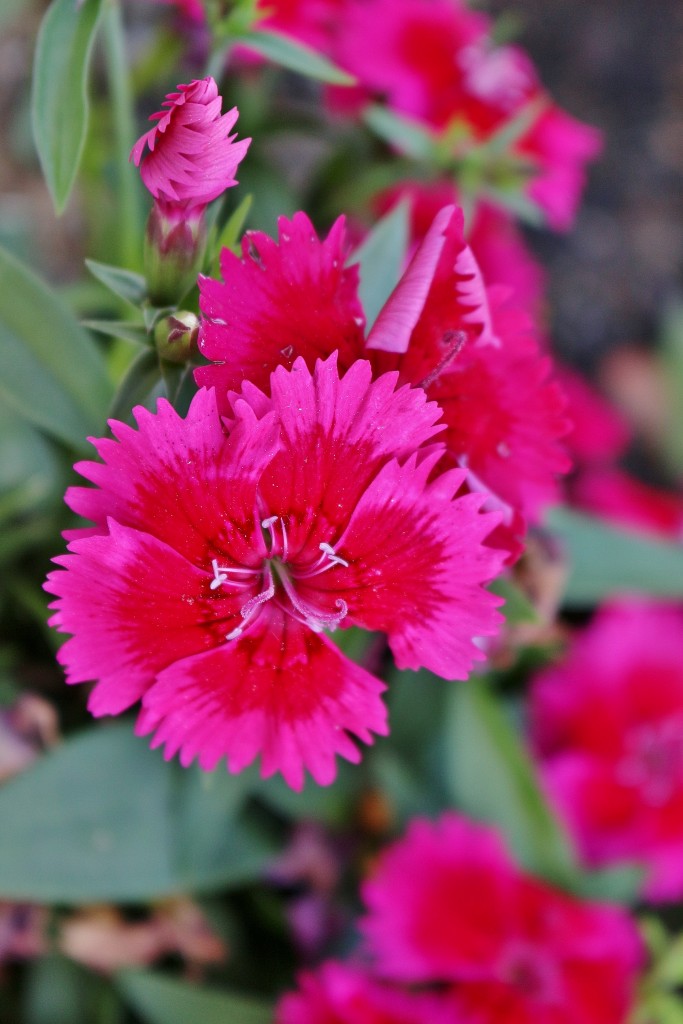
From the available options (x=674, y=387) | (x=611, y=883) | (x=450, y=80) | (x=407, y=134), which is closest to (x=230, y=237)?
(x=407, y=134)

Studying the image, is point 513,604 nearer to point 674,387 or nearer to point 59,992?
point 59,992

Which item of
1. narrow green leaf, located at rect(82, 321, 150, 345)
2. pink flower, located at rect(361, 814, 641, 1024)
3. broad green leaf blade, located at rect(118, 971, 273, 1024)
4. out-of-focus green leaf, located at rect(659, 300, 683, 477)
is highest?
narrow green leaf, located at rect(82, 321, 150, 345)

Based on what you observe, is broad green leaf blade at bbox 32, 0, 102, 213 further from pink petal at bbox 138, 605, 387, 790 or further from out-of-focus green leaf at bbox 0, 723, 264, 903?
out-of-focus green leaf at bbox 0, 723, 264, 903

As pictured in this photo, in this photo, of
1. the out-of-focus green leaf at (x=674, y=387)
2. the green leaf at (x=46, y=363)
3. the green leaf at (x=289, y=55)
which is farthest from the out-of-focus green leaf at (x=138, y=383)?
the out-of-focus green leaf at (x=674, y=387)

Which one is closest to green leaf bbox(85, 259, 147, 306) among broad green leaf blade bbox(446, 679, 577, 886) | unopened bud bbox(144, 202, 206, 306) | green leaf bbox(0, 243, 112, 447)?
unopened bud bbox(144, 202, 206, 306)

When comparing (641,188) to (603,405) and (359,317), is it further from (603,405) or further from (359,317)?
(359,317)

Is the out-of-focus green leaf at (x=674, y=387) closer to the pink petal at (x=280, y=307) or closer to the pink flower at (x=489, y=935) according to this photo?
the pink flower at (x=489, y=935)

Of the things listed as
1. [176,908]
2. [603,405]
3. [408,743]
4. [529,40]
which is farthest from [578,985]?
[529,40]
